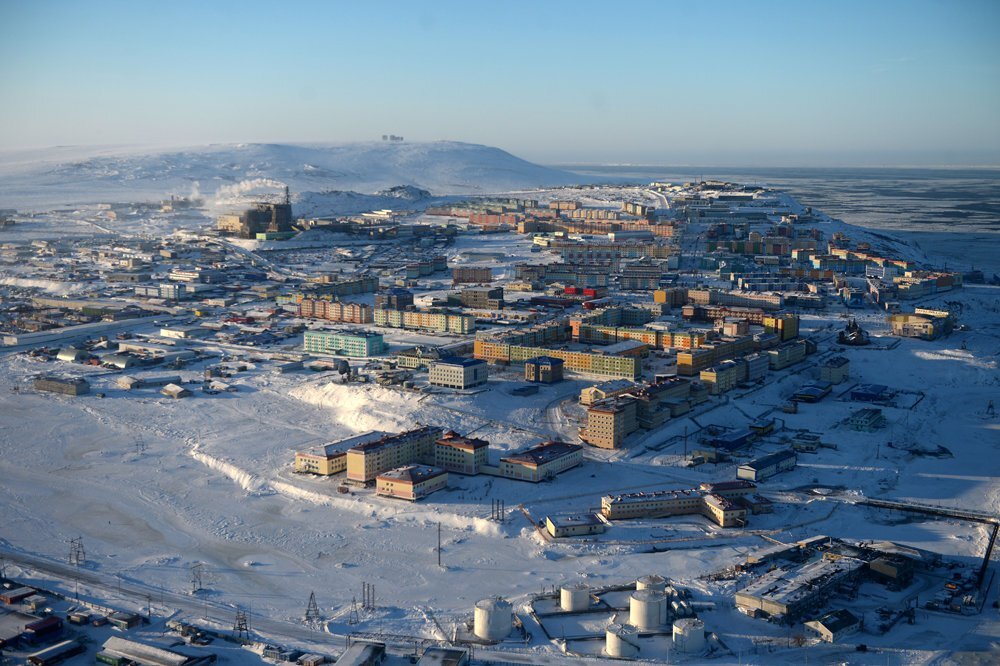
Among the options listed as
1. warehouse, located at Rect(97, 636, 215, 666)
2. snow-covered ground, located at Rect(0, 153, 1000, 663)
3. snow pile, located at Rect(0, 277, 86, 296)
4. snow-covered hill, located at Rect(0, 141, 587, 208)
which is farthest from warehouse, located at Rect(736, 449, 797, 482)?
snow-covered hill, located at Rect(0, 141, 587, 208)

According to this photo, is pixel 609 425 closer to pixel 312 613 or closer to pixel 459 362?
pixel 459 362

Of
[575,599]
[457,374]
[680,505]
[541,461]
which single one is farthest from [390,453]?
[575,599]

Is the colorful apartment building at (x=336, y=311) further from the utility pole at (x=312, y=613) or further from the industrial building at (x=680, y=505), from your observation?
the utility pole at (x=312, y=613)

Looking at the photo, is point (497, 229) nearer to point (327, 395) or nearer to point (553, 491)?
point (327, 395)

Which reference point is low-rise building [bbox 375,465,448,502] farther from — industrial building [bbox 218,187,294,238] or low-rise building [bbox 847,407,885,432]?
industrial building [bbox 218,187,294,238]

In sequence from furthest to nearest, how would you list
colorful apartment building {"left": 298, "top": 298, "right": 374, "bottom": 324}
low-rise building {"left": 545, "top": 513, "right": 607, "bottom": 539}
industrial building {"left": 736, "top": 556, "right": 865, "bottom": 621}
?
colorful apartment building {"left": 298, "top": 298, "right": 374, "bottom": 324} → low-rise building {"left": 545, "top": 513, "right": 607, "bottom": 539} → industrial building {"left": 736, "top": 556, "right": 865, "bottom": 621}

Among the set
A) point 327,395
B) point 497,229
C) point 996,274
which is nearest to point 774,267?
point 996,274
